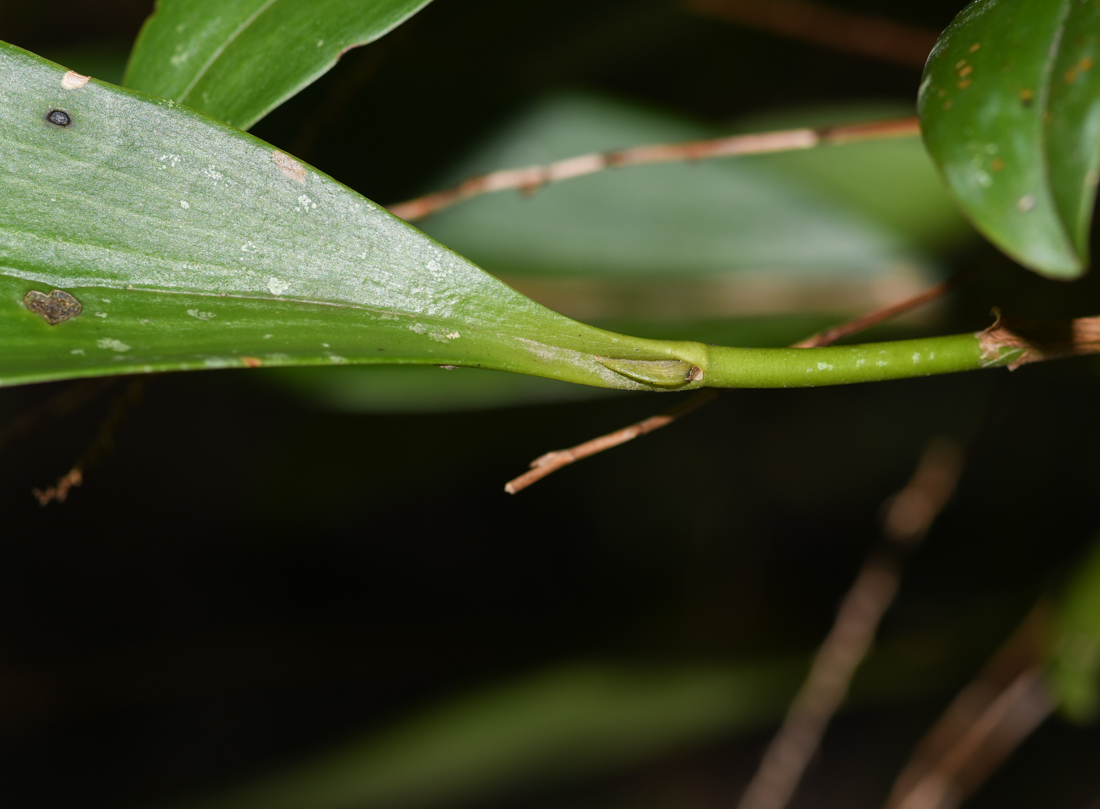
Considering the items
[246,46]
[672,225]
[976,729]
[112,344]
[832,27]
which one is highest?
[832,27]

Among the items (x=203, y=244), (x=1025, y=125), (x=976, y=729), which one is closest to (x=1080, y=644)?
(x=976, y=729)

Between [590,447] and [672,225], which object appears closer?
[590,447]

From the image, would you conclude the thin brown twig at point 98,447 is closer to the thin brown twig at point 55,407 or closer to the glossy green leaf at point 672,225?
the thin brown twig at point 55,407

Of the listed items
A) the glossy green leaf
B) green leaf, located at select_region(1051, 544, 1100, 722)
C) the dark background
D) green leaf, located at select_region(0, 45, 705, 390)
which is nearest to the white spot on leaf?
green leaf, located at select_region(0, 45, 705, 390)

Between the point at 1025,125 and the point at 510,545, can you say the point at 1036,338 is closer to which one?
the point at 1025,125

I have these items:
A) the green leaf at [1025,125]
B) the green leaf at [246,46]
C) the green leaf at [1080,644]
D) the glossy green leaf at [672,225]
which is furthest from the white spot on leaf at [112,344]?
the green leaf at [1080,644]

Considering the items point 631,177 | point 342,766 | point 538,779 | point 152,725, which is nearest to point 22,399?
point 152,725

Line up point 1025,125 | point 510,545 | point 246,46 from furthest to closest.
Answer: point 510,545 → point 246,46 → point 1025,125

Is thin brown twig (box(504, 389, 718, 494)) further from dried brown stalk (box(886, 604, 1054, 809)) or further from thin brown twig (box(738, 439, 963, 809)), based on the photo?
dried brown stalk (box(886, 604, 1054, 809))
